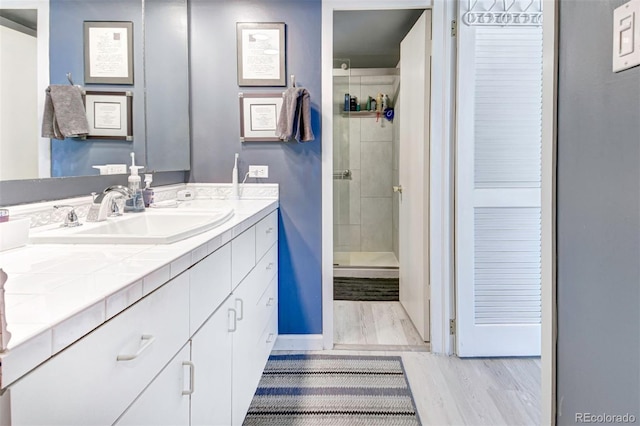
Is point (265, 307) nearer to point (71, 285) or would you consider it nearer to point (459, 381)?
point (459, 381)

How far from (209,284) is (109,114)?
3.44ft

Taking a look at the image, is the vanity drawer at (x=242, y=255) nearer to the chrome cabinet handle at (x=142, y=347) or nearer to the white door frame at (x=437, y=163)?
the chrome cabinet handle at (x=142, y=347)

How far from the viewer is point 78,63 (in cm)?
158

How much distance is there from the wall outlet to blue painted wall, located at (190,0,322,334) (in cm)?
3

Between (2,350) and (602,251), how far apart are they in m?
1.07

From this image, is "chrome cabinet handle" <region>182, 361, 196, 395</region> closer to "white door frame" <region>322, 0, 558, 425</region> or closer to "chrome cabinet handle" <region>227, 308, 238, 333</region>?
"chrome cabinet handle" <region>227, 308, 238, 333</region>

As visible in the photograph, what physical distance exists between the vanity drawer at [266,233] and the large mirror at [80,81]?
644mm

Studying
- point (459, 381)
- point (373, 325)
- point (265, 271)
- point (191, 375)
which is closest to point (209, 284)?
point (191, 375)

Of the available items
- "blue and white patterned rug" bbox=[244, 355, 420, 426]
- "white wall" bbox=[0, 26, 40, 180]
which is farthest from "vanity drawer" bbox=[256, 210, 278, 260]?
"white wall" bbox=[0, 26, 40, 180]

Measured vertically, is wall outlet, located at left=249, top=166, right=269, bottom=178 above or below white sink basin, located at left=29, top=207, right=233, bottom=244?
above

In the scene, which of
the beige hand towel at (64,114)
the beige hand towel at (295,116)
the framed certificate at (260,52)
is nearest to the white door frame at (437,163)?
the beige hand towel at (295,116)

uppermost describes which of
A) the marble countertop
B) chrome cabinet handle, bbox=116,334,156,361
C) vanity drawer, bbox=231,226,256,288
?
the marble countertop

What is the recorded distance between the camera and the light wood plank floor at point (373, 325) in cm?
272

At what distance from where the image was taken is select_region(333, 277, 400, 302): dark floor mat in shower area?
3.66 metres
